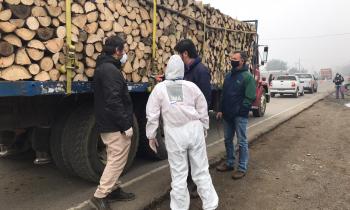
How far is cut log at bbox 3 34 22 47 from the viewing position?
3.68 meters

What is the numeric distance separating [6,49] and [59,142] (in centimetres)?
178

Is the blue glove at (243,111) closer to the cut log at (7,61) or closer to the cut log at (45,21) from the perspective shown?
the cut log at (45,21)

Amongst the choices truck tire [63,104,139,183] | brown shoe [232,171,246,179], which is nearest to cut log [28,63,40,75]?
truck tire [63,104,139,183]

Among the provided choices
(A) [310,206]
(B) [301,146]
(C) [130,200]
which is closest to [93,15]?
(C) [130,200]

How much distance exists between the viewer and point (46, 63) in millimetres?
4066

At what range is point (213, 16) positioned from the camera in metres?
8.01

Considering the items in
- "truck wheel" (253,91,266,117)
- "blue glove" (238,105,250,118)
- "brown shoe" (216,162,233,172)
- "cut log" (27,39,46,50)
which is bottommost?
"brown shoe" (216,162,233,172)

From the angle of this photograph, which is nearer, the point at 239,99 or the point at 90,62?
the point at 90,62

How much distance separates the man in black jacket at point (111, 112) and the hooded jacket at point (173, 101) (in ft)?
1.08

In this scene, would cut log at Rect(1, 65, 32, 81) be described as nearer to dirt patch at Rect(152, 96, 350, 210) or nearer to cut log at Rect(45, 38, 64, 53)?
cut log at Rect(45, 38, 64, 53)

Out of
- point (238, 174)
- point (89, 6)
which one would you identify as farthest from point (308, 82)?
point (89, 6)

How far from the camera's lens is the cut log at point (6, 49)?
362 cm

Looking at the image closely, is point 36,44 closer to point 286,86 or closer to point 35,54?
point 35,54

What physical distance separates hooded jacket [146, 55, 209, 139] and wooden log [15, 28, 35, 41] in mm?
1364
